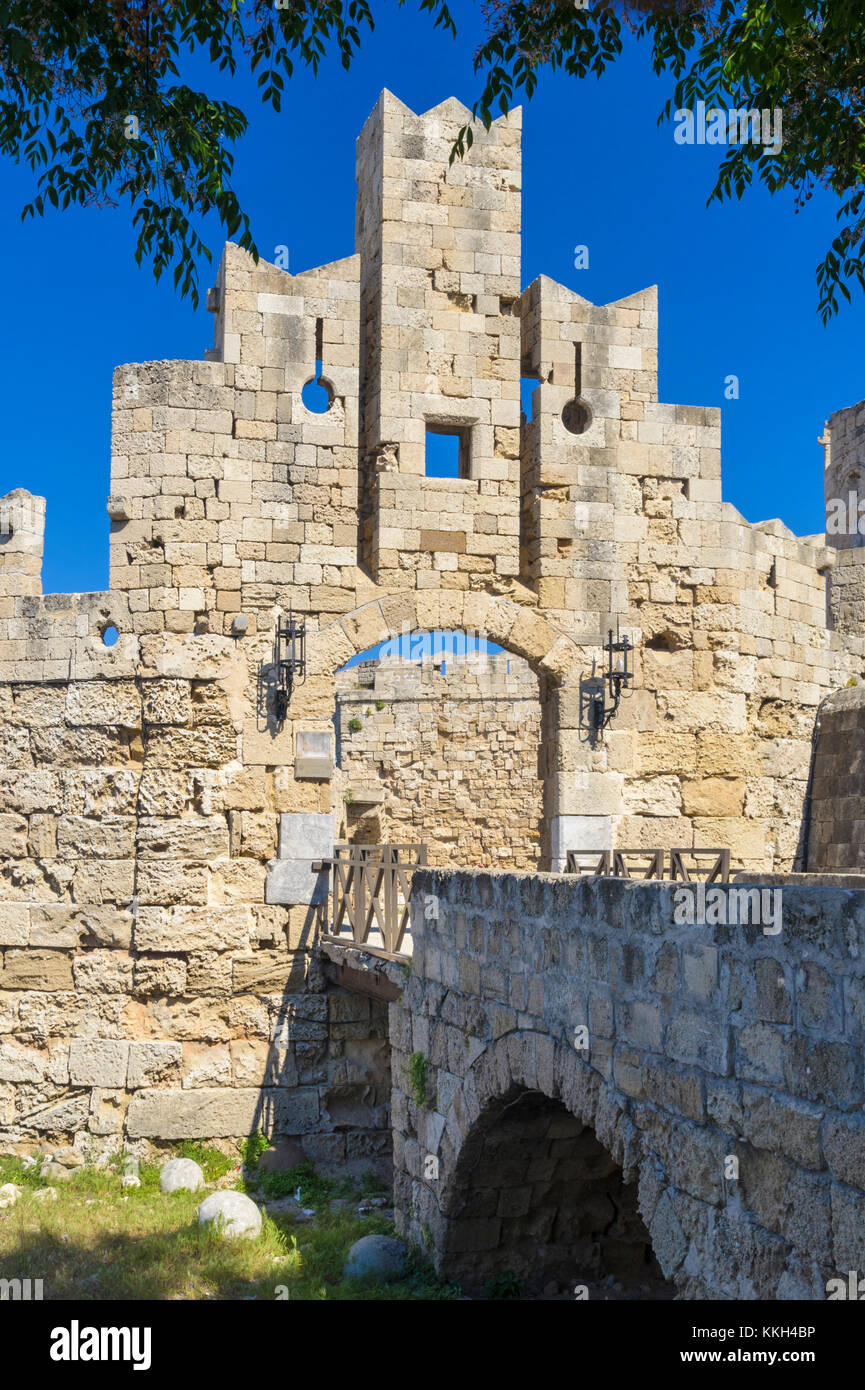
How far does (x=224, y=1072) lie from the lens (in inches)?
388

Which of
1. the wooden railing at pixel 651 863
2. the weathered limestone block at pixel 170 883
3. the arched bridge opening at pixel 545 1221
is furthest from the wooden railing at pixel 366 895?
the arched bridge opening at pixel 545 1221

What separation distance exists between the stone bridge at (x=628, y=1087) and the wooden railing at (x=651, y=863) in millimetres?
2116

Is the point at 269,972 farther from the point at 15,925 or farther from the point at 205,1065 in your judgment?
the point at 15,925

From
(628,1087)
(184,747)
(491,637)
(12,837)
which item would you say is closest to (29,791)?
(12,837)

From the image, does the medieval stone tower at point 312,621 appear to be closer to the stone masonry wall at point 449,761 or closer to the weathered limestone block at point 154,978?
the weathered limestone block at point 154,978

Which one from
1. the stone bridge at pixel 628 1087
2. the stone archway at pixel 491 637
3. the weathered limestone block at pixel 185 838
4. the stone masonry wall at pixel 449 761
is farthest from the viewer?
the stone masonry wall at pixel 449 761

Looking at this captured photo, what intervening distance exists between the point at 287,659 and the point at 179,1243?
4212 millimetres

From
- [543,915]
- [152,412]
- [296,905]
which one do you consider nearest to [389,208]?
[152,412]

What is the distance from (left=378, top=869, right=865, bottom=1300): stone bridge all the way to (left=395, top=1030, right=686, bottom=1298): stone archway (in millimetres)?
12

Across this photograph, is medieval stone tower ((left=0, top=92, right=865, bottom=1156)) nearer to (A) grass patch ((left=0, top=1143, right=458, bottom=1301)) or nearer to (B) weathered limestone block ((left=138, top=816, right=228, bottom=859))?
(B) weathered limestone block ((left=138, top=816, right=228, bottom=859))

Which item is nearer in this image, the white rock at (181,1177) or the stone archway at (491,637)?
the white rock at (181,1177)

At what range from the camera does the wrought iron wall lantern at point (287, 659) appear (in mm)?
10000
